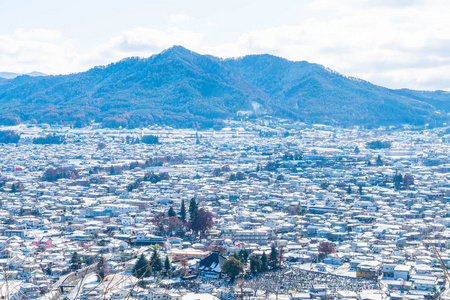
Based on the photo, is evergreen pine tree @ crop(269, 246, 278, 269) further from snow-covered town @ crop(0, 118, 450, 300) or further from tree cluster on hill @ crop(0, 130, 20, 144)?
tree cluster on hill @ crop(0, 130, 20, 144)

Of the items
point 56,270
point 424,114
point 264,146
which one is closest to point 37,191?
point 56,270

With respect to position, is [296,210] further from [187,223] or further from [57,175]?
[57,175]

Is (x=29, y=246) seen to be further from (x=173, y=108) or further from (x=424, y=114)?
(x=424, y=114)

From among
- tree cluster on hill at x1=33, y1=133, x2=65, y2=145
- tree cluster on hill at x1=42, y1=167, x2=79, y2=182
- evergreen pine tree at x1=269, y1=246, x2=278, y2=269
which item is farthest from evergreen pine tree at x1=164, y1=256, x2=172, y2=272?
tree cluster on hill at x1=33, y1=133, x2=65, y2=145

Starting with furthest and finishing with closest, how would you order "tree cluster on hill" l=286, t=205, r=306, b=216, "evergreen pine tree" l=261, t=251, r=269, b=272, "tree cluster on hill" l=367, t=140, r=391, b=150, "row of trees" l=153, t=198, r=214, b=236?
"tree cluster on hill" l=367, t=140, r=391, b=150, "tree cluster on hill" l=286, t=205, r=306, b=216, "row of trees" l=153, t=198, r=214, b=236, "evergreen pine tree" l=261, t=251, r=269, b=272

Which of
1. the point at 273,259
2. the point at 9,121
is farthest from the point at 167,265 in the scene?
the point at 9,121

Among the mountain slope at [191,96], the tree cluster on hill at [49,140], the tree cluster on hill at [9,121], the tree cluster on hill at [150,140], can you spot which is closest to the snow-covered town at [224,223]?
the tree cluster on hill at [150,140]
